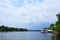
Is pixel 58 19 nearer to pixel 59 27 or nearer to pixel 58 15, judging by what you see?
pixel 58 15

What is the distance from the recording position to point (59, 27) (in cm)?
11625

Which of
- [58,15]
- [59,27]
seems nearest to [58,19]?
[58,15]

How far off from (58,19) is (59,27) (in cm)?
1846

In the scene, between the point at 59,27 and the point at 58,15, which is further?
the point at 58,15

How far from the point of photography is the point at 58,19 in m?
134

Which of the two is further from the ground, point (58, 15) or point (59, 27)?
point (58, 15)

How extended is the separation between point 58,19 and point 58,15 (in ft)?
12.2

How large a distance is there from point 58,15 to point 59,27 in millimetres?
17661

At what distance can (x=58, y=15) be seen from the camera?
432 feet

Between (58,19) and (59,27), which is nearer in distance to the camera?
(59,27)
